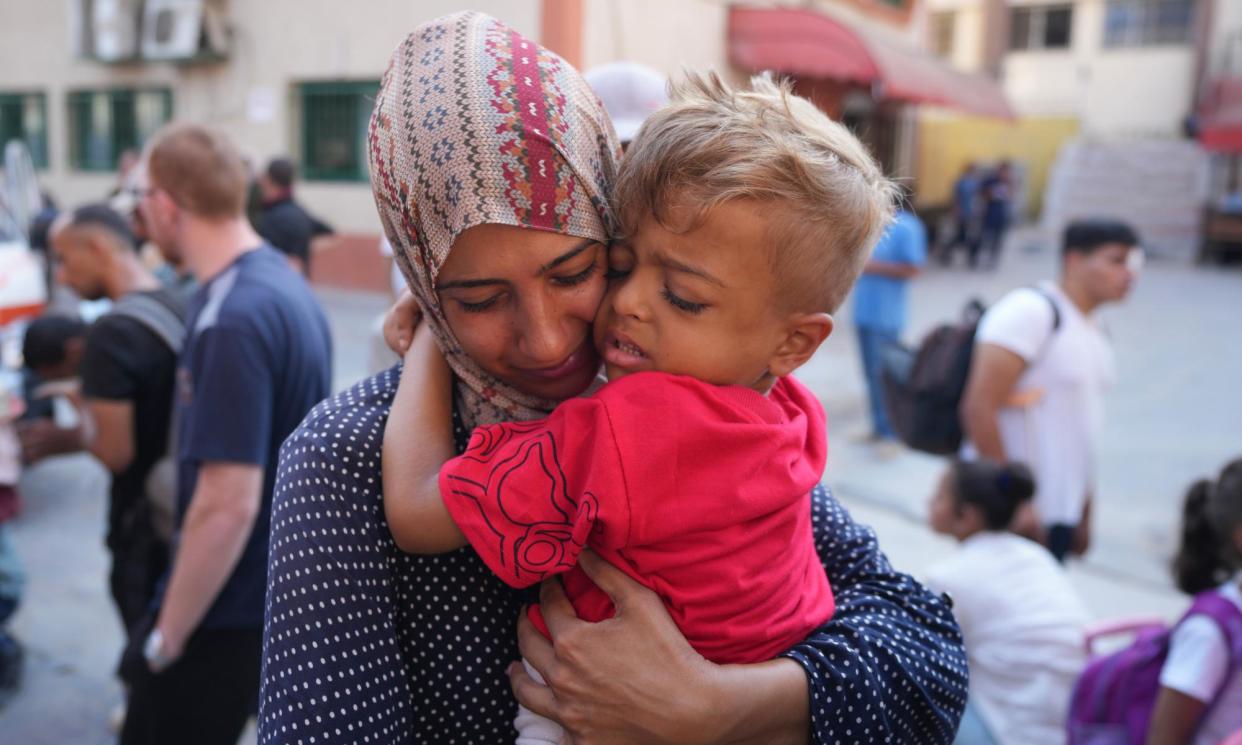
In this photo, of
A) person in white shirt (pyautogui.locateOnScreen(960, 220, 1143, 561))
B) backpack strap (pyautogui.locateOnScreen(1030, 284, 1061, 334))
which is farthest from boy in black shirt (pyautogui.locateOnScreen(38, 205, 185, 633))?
backpack strap (pyautogui.locateOnScreen(1030, 284, 1061, 334))

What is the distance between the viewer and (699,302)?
125 cm

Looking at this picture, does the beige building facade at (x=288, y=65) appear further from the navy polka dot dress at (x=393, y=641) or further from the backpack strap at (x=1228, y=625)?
the navy polka dot dress at (x=393, y=641)

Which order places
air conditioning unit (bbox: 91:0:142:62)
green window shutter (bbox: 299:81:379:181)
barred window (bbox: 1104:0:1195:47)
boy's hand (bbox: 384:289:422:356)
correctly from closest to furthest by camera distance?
boy's hand (bbox: 384:289:422:356), green window shutter (bbox: 299:81:379:181), air conditioning unit (bbox: 91:0:142:62), barred window (bbox: 1104:0:1195:47)

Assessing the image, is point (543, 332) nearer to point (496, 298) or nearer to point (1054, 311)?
point (496, 298)

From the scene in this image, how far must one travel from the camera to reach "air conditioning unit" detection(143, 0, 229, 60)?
12.5 meters

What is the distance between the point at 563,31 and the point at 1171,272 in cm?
1581

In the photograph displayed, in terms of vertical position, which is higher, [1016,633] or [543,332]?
[543,332]

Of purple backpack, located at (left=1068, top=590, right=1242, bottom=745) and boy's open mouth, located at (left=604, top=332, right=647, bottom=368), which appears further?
purple backpack, located at (left=1068, top=590, right=1242, bottom=745)

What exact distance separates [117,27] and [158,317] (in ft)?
41.2

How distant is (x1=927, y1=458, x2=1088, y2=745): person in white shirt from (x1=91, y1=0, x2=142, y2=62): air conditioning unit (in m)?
13.6

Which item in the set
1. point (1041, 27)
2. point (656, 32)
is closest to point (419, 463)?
point (656, 32)

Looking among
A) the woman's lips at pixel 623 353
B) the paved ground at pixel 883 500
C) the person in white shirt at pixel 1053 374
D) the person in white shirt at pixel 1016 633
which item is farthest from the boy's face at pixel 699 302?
the paved ground at pixel 883 500

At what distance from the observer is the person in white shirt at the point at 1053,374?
12.1 ft

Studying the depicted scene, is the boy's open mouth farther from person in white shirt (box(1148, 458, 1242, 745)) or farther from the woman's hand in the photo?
person in white shirt (box(1148, 458, 1242, 745))
